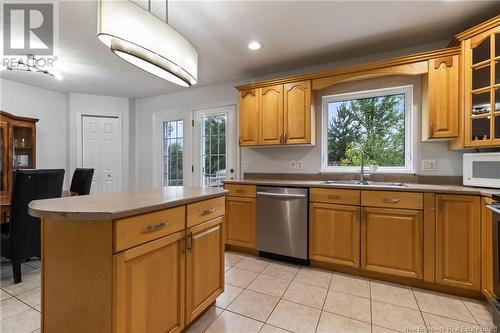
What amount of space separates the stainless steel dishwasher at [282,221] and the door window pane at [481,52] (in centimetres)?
186

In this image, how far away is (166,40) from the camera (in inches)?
56.3

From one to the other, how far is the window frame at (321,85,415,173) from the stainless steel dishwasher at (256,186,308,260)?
73 centimetres

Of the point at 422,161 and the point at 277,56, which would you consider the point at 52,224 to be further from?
the point at 422,161

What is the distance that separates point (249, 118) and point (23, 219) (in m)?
2.56

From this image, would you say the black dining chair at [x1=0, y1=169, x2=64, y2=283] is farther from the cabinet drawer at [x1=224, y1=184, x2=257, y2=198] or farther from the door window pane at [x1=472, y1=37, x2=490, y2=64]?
the door window pane at [x1=472, y1=37, x2=490, y2=64]

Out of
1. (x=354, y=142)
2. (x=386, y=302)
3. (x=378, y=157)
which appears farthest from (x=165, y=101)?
(x=386, y=302)

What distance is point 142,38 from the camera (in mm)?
1308

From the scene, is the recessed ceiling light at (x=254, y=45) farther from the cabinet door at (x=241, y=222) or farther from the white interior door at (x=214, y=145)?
the cabinet door at (x=241, y=222)

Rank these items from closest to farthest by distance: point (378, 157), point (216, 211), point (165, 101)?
point (216, 211) → point (378, 157) → point (165, 101)

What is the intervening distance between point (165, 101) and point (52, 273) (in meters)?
3.85

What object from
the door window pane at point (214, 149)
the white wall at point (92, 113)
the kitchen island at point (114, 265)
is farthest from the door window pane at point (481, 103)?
the white wall at point (92, 113)

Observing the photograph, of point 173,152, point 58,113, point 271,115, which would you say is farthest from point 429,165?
point 58,113

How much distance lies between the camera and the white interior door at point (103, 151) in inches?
178

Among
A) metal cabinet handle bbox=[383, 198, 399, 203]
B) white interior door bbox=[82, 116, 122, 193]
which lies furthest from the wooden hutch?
metal cabinet handle bbox=[383, 198, 399, 203]
